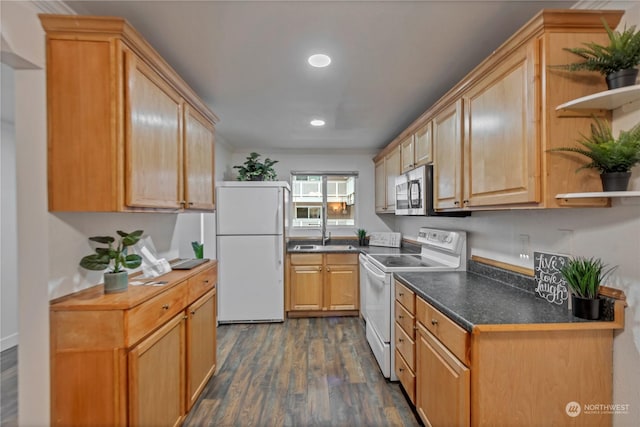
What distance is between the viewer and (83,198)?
1.32 m

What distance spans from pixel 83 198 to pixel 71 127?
324mm

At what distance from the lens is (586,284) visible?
129cm

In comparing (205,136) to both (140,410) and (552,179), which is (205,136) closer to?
(140,410)

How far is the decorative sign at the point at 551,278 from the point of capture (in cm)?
149

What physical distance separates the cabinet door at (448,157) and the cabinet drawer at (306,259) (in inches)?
74.6

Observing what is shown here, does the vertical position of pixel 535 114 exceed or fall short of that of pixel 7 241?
it exceeds it

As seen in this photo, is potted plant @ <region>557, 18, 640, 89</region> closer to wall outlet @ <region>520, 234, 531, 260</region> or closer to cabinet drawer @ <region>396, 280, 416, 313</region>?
wall outlet @ <region>520, 234, 531, 260</region>

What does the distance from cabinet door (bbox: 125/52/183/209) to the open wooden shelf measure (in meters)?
1.94

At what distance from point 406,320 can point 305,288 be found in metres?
1.97

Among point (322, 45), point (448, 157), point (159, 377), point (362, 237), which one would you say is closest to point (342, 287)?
point (362, 237)

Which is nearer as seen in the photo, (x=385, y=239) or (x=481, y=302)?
(x=481, y=302)

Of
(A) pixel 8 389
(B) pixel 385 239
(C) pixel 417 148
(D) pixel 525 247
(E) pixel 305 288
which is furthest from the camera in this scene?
(B) pixel 385 239

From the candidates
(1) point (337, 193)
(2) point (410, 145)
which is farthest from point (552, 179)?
(1) point (337, 193)

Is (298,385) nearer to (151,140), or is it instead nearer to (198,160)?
(198,160)
